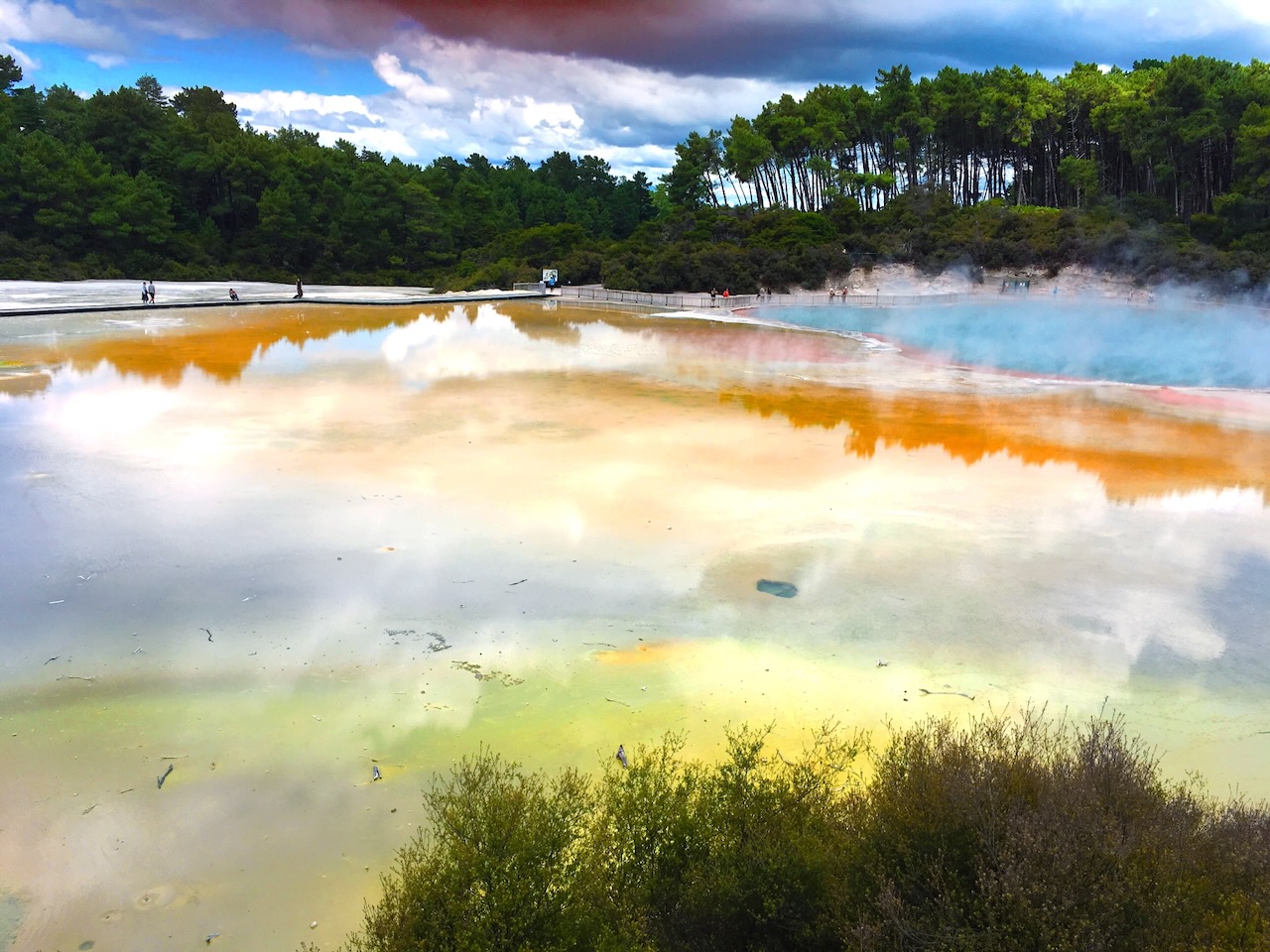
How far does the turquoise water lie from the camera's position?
76.5ft

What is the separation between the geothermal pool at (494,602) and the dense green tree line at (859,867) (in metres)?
1.28

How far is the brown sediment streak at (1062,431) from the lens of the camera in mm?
13070

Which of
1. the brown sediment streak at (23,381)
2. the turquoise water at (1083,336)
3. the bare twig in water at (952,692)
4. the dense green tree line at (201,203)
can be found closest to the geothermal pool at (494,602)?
the bare twig in water at (952,692)

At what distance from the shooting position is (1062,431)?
15.7m

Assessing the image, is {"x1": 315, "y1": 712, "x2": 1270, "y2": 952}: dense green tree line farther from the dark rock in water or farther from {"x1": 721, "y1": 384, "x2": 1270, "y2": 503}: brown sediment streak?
{"x1": 721, "y1": 384, "x2": 1270, "y2": 503}: brown sediment streak

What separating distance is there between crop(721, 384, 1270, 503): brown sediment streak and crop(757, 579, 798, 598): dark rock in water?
5.32 metres

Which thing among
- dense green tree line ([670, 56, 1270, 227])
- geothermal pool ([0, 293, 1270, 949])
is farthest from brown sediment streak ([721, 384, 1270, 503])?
dense green tree line ([670, 56, 1270, 227])

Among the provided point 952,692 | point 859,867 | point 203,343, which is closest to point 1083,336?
point 952,692

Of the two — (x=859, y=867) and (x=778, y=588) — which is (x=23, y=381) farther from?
(x=859, y=867)

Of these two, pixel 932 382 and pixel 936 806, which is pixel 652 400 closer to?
pixel 932 382

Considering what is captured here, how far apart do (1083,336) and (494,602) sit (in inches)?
1112

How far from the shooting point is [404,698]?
666cm

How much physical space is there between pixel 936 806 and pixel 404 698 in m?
3.99

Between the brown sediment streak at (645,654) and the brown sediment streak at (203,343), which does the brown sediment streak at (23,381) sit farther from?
the brown sediment streak at (645,654)
